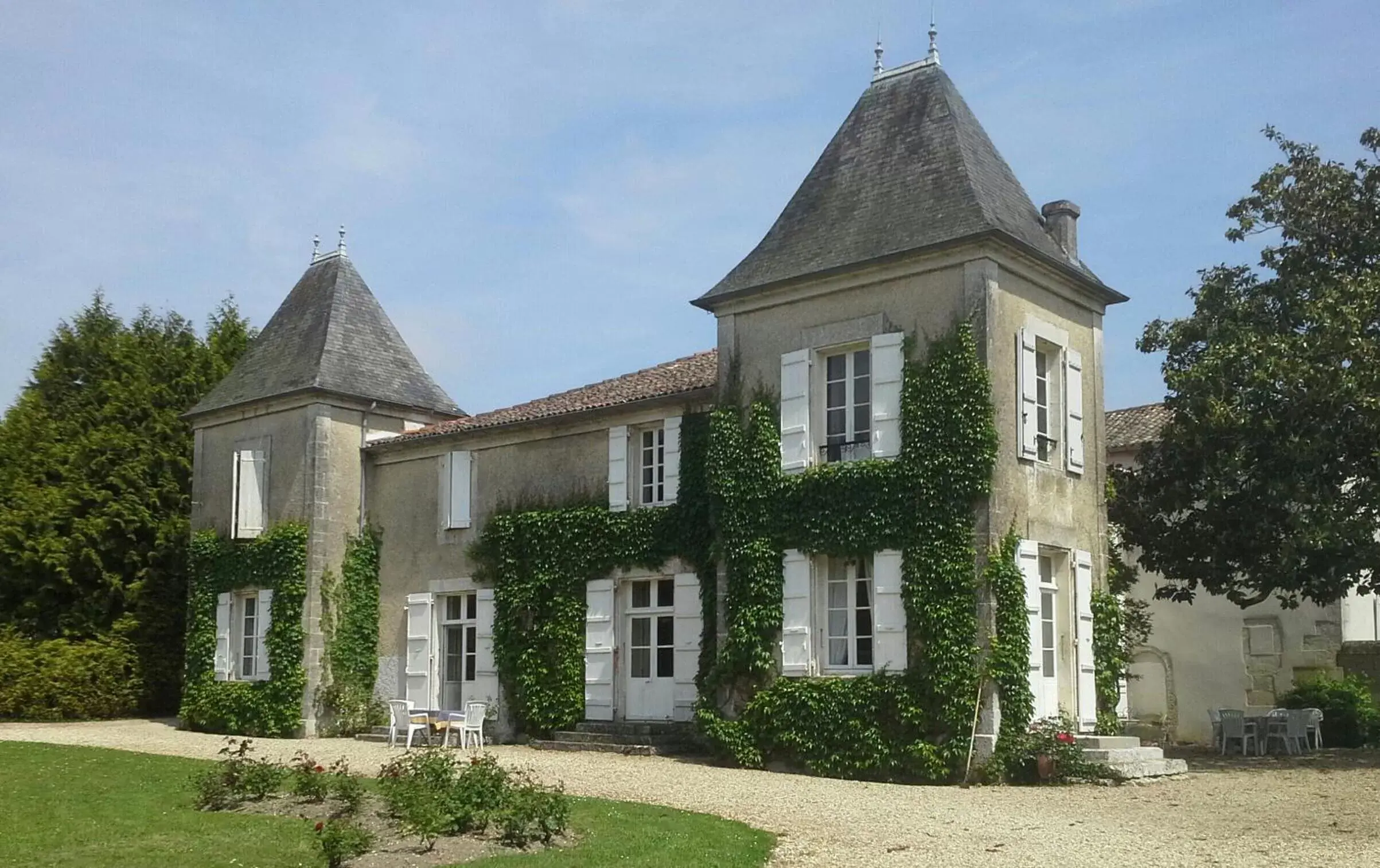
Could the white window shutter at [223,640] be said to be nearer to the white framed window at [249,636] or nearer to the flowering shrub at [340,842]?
the white framed window at [249,636]

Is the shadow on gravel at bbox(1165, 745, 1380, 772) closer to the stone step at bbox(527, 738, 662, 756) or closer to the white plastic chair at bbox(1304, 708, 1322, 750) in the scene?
the white plastic chair at bbox(1304, 708, 1322, 750)

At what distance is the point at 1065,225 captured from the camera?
1638 centimetres

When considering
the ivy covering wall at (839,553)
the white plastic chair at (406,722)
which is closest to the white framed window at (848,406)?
the ivy covering wall at (839,553)

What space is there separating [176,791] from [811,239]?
8.63 meters

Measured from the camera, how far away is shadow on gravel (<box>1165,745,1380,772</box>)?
1465 centimetres

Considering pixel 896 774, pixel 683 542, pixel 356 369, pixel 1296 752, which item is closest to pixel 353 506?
pixel 356 369

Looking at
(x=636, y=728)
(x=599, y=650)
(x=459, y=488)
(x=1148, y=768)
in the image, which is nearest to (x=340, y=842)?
(x=1148, y=768)

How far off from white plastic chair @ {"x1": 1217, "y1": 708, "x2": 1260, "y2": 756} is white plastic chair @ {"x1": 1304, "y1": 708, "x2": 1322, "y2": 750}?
0.61m

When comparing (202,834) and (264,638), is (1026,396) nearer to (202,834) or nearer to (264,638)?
(202,834)

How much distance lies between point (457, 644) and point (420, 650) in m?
0.49

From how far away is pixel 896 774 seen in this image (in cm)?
1391

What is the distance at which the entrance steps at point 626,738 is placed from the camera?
52.9 ft

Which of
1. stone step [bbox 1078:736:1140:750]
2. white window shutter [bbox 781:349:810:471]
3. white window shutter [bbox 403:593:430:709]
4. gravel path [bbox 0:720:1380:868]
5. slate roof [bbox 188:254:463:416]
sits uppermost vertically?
slate roof [bbox 188:254:463:416]

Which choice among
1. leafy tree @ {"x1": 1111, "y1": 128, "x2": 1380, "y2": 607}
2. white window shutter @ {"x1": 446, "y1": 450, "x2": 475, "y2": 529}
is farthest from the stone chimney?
white window shutter @ {"x1": 446, "y1": 450, "x2": 475, "y2": 529}
